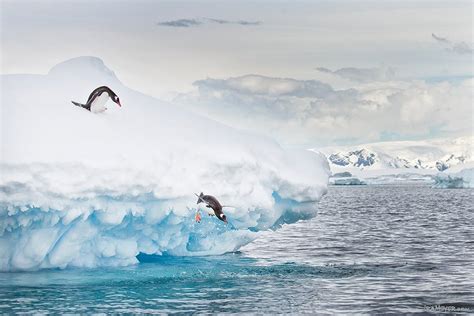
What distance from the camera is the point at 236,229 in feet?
97.0

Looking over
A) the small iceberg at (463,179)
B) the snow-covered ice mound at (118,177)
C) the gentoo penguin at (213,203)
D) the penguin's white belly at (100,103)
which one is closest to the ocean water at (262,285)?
the snow-covered ice mound at (118,177)

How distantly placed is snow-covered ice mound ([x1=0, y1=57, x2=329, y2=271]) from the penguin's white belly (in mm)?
249

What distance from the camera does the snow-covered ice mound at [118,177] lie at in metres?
23.0

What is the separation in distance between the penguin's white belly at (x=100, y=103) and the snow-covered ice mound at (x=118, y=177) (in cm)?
25

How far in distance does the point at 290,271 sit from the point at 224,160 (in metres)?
4.76

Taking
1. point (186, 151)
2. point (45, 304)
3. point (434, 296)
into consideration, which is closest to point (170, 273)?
point (186, 151)

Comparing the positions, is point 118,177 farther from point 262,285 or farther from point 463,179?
point 463,179

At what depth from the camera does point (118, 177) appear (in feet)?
77.6

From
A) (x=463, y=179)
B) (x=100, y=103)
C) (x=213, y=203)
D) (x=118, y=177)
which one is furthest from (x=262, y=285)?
(x=463, y=179)

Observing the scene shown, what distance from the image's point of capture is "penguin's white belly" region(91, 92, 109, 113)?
86.2ft

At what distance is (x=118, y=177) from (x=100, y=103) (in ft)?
13.2

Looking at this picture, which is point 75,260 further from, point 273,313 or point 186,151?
point 273,313

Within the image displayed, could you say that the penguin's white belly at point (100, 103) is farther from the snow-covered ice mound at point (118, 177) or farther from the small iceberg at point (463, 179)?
the small iceberg at point (463, 179)

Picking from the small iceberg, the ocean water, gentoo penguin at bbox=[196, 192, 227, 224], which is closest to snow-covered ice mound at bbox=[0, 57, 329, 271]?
the ocean water
